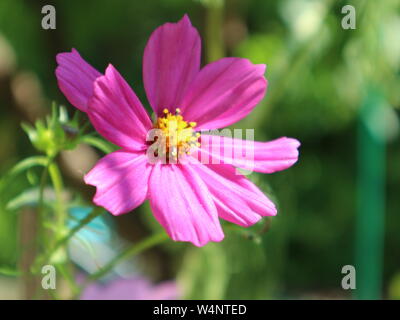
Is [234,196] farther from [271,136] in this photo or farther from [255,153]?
[271,136]

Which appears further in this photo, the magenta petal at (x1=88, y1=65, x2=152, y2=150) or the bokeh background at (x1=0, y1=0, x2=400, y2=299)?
the bokeh background at (x1=0, y1=0, x2=400, y2=299)

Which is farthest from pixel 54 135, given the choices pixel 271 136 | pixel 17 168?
pixel 271 136

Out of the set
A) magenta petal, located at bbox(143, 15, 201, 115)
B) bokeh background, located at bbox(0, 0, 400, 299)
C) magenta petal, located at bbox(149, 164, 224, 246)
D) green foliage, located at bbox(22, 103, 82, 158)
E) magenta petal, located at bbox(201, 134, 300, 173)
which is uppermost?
bokeh background, located at bbox(0, 0, 400, 299)

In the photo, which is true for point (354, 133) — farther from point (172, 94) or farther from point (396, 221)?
point (172, 94)

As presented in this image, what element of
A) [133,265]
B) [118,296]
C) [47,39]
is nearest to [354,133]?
[133,265]

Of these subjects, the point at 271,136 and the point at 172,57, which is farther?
the point at 271,136

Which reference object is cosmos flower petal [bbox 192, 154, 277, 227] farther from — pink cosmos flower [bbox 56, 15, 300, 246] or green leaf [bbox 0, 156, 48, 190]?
green leaf [bbox 0, 156, 48, 190]

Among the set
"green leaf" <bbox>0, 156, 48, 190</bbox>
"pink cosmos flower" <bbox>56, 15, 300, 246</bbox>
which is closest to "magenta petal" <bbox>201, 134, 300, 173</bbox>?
"pink cosmos flower" <bbox>56, 15, 300, 246</bbox>

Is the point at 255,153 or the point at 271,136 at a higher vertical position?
the point at 271,136
